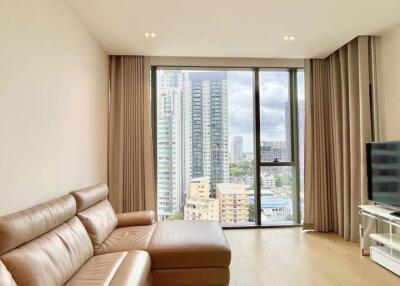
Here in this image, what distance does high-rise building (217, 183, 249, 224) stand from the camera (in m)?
4.49

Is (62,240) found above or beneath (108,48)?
beneath

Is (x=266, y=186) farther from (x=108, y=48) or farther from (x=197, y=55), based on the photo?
(x=108, y=48)

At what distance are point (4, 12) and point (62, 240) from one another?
5.13ft

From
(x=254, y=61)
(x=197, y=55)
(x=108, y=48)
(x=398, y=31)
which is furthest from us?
(x=254, y=61)

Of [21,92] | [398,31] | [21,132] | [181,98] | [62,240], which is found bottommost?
[62,240]

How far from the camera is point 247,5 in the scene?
2719 mm

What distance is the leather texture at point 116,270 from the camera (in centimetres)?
179

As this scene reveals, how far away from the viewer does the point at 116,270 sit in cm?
195

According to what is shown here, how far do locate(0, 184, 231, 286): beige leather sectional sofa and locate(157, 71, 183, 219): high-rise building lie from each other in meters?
1.16

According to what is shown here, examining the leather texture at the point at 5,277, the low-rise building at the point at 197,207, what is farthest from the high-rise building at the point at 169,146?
the leather texture at the point at 5,277

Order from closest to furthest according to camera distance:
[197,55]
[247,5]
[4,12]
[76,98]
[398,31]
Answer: [4,12], [247,5], [76,98], [398,31], [197,55]

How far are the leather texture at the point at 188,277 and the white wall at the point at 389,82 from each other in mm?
2682

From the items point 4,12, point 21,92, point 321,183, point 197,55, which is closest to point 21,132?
point 21,92

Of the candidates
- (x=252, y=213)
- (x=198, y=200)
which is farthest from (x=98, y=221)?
(x=252, y=213)
